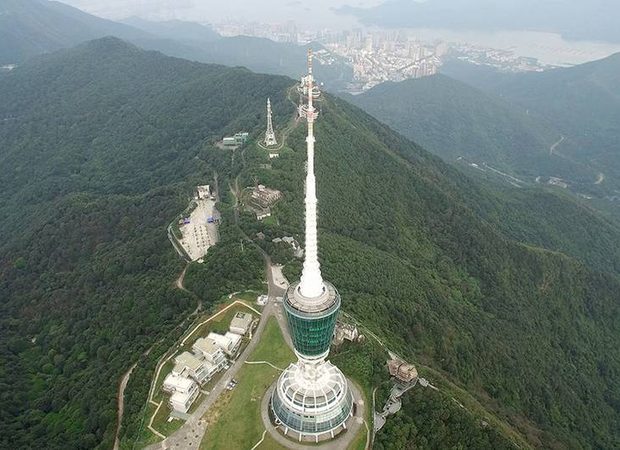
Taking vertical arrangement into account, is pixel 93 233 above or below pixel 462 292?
above

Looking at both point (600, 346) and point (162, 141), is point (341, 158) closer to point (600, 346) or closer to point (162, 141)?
point (162, 141)

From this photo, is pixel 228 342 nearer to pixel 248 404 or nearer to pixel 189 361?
pixel 189 361

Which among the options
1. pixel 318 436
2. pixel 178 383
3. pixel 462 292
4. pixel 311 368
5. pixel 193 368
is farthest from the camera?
pixel 462 292

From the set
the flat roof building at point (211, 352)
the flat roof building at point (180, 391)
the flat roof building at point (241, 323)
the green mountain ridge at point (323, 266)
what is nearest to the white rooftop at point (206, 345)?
the flat roof building at point (211, 352)

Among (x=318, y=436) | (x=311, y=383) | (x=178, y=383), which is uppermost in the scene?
(x=311, y=383)

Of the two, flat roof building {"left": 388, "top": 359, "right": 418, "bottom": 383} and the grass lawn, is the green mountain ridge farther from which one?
the grass lawn

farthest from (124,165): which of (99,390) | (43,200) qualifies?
(99,390)

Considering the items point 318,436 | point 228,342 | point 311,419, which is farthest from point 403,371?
point 228,342
